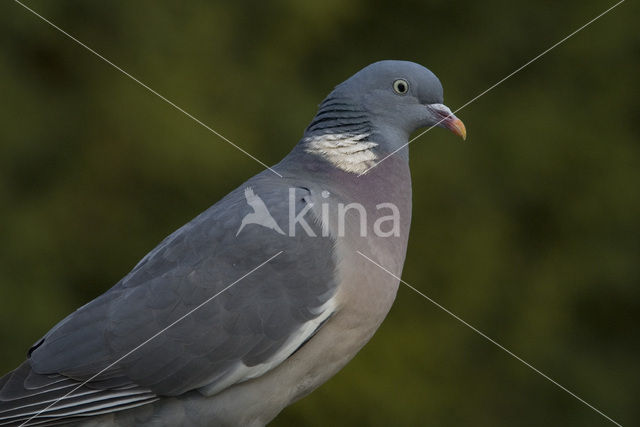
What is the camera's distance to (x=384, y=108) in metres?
3.03

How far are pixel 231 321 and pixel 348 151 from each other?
0.67m

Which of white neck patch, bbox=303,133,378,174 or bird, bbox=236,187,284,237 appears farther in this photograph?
white neck patch, bbox=303,133,378,174

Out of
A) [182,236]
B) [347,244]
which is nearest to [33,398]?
[182,236]

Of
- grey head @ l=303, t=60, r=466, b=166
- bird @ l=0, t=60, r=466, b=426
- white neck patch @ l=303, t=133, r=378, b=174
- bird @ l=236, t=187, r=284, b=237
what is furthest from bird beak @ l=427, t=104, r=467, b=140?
bird @ l=236, t=187, r=284, b=237

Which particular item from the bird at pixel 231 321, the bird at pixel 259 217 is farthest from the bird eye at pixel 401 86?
the bird at pixel 259 217

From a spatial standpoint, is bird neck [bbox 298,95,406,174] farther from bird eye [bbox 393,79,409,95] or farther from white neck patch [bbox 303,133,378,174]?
bird eye [bbox 393,79,409,95]

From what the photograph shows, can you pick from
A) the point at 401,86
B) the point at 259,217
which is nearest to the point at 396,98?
the point at 401,86

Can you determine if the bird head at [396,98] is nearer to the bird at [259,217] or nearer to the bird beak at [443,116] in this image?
the bird beak at [443,116]

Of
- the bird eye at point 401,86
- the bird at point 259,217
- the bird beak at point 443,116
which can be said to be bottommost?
the bird at point 259,217

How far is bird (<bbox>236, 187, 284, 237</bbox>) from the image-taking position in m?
2.79

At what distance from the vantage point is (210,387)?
8.84 feet

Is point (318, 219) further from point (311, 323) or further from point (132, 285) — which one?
point (132, 285)

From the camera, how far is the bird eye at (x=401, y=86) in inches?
121

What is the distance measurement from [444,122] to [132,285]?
1175mm
